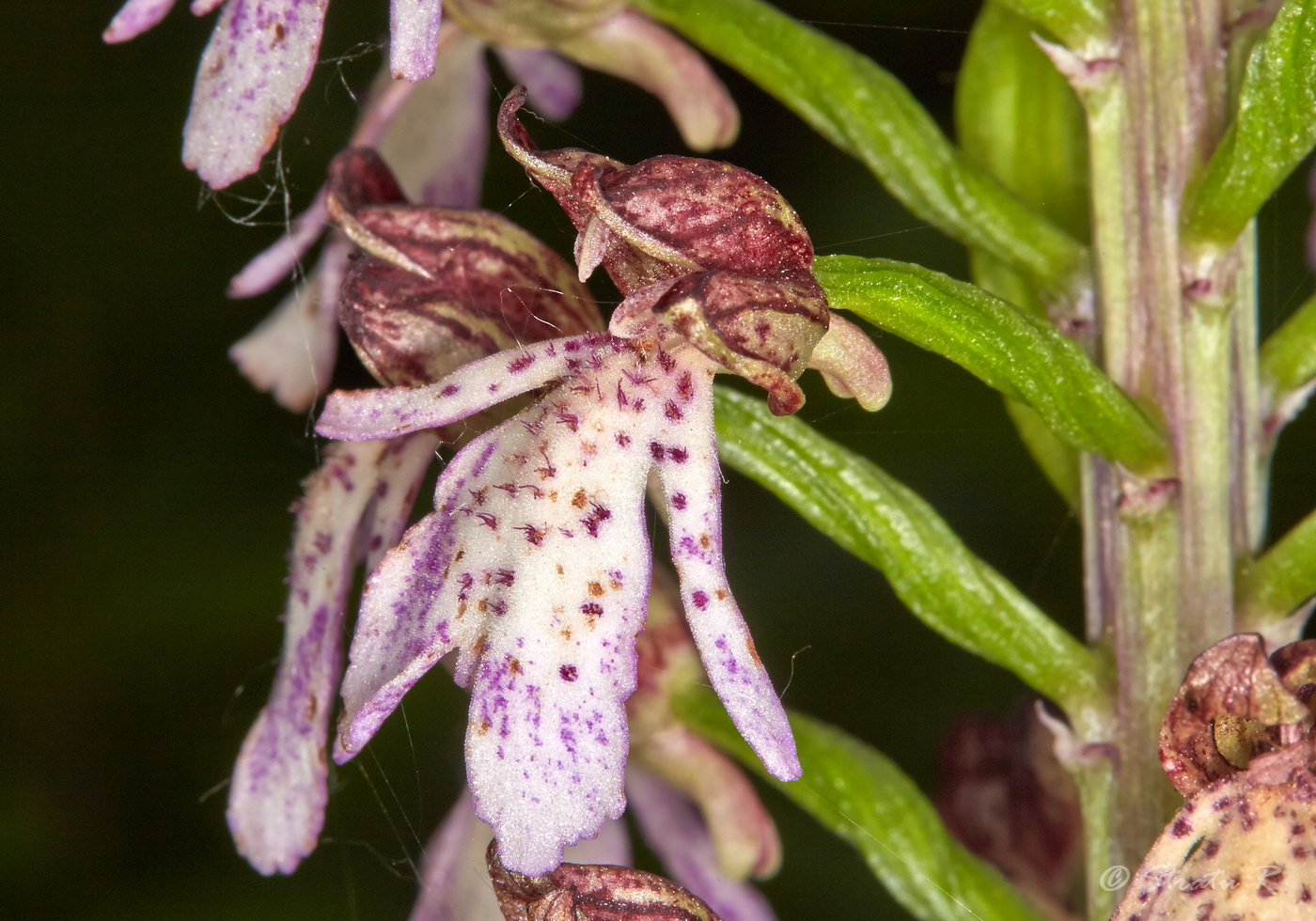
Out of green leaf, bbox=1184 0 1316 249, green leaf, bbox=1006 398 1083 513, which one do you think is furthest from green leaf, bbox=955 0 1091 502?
green leaf, bbox=1184 0 1316 249

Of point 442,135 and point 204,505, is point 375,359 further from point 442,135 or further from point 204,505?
point 204,505

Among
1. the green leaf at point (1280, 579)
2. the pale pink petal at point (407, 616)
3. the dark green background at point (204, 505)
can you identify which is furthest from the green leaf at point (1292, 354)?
the dark green background at point (204, 505)

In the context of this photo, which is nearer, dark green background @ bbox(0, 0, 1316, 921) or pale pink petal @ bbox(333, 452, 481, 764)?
pale pink petal @ bbox(333, 452, 481, 764)

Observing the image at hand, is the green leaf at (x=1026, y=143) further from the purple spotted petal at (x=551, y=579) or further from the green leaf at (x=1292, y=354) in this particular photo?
the purple spotted petal at (x=551, y=579)

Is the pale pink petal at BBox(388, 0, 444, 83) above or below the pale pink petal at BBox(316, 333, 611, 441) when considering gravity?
above

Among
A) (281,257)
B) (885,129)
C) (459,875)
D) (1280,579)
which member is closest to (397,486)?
(281,257)

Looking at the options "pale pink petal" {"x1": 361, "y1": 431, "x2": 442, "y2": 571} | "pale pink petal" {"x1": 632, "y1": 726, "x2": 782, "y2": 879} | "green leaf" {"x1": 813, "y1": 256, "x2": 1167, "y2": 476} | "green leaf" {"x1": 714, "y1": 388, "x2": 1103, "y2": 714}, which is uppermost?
"green leaf" {"x1": 813, "y1": 256, "x2": 1167, "y2": 476}

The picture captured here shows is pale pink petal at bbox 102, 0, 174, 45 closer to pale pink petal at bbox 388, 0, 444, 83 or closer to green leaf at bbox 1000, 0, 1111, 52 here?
pale pink petal at bbox 388, 0, 444, 83
